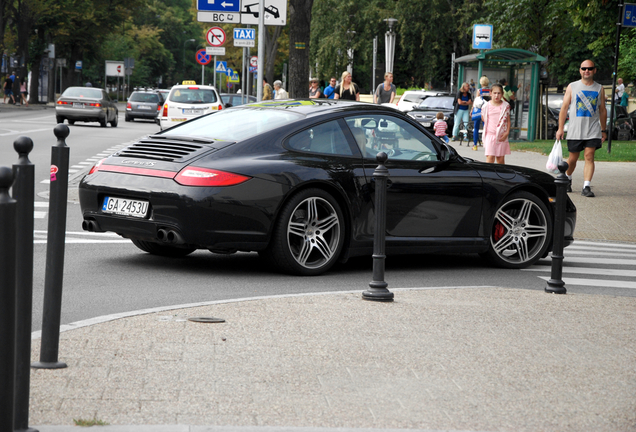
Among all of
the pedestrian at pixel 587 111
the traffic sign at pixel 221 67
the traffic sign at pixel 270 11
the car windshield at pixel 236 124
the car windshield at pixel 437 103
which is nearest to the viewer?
the car windshield at pixel 236 124

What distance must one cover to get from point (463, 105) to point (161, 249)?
21204mm

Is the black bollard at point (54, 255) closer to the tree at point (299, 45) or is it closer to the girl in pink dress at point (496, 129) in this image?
the girl in pink dress at point (496, 129)

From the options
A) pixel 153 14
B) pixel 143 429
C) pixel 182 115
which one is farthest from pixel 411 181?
pixel 153 14

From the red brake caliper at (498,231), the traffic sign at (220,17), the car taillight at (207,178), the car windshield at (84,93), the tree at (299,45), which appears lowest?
the red brake caliper at (498,231)

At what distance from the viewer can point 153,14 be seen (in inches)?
4702

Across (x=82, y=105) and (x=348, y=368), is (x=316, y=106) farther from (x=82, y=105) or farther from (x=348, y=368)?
(x=82, y=105)

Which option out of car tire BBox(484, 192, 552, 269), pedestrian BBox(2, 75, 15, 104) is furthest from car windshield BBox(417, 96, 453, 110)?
pedestrian BBox(2, 75, 15, 104)

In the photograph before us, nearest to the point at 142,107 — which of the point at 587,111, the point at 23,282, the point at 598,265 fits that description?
the point at 587,111

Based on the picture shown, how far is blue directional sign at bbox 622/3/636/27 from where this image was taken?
20.4 meters

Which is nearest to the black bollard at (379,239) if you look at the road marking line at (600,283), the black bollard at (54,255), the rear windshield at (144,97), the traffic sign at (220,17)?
the road marking line at (600,283)

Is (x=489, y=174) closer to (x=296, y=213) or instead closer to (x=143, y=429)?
(x=296, y=213)

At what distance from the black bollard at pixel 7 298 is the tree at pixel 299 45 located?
1450 cm

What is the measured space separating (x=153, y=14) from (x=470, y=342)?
119m

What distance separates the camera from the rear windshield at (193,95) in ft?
93.2
